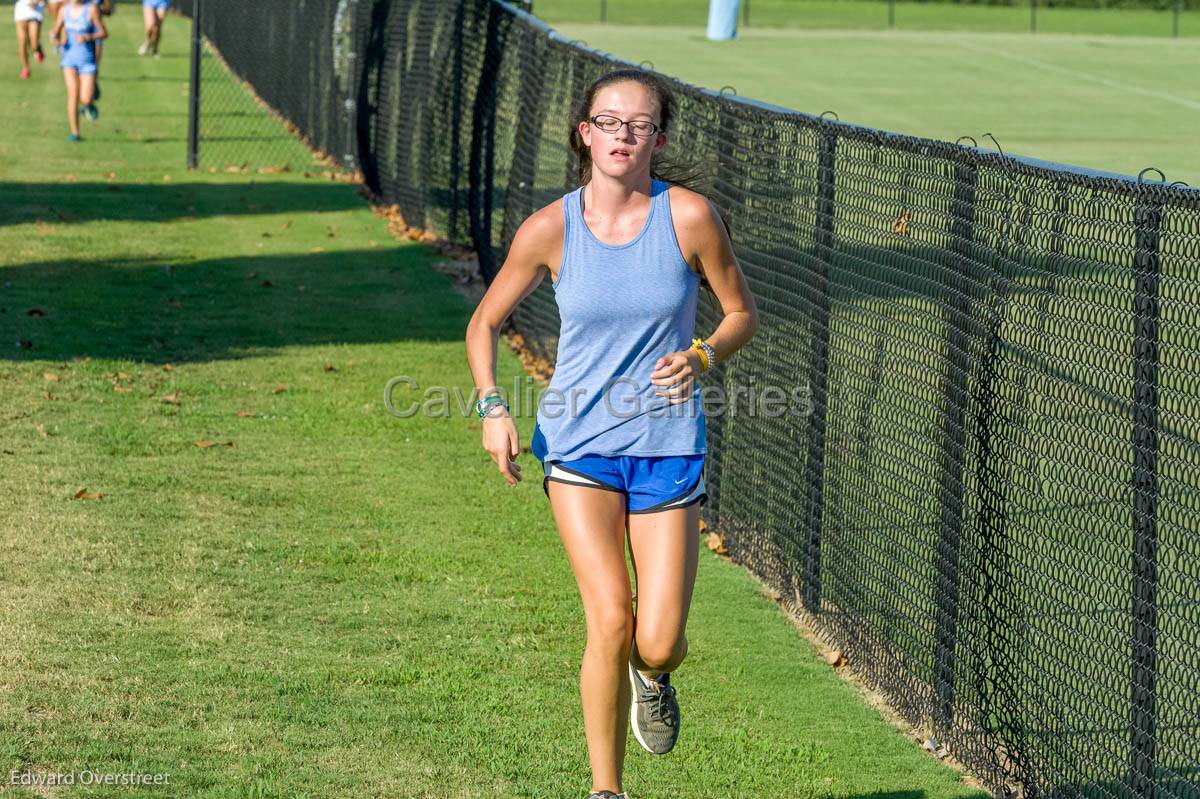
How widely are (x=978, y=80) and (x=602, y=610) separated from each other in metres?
31.9

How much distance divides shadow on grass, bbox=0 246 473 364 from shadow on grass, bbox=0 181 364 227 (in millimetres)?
2475

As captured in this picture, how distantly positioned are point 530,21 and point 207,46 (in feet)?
79.7

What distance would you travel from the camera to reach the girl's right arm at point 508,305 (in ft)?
15.6

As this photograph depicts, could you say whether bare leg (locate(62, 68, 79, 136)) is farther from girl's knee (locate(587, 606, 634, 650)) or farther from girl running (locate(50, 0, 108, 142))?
girl's knee (locate(587, 606, 634, 650))

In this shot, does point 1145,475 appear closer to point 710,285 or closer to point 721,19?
point 710,285

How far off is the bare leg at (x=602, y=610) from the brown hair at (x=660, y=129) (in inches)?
29.4

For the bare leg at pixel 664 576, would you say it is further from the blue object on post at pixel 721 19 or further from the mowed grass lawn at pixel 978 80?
the blue object on post at pixel 721 19

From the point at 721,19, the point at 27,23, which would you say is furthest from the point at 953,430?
the point at 721,19

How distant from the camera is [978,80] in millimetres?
34719

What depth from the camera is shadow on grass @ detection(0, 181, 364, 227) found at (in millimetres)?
16469

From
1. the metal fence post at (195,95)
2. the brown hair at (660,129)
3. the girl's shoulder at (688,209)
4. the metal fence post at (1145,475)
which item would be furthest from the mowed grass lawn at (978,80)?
the girl's shoulder at (688,209)

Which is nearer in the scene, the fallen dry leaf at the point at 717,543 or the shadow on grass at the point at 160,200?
the fallen dry leaf at the point at 717,543

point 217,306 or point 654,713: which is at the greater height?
point 654,713

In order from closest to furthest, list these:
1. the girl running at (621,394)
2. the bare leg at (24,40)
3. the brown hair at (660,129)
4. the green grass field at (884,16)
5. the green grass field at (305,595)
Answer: the girl running at (621,394), the brown hair at (660,129), the green grass field at (305,595), the bare leg at (24,40), the green grass field at (884,16)
